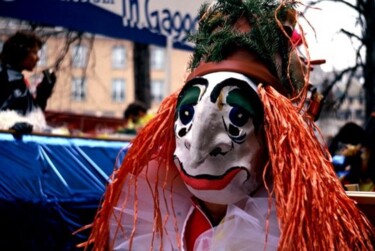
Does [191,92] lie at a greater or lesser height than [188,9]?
lesser

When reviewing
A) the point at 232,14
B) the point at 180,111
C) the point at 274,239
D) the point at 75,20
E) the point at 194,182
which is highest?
the point at 75,20

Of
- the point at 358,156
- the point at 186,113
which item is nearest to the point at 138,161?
the point at 186,113

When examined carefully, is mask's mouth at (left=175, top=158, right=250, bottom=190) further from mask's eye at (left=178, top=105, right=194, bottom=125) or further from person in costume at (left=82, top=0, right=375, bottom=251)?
mask's eye at (left=178, top=105, right=194, bottom=125)

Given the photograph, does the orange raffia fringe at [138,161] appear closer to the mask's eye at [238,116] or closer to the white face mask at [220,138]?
the white face mask at [220,138]

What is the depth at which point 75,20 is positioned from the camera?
18.6 feet

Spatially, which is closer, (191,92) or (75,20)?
(191,92)

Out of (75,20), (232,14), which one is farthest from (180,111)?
(75,20)

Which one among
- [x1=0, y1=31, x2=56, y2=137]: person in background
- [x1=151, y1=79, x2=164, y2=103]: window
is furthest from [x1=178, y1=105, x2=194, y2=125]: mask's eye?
[x1=151, y1=79, x2=164, y2=103]: window

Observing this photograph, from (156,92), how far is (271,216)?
111 feet

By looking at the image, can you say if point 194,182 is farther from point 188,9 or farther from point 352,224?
point 188,9

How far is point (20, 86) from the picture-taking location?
4184 mm

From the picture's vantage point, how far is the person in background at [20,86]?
13.4 feet

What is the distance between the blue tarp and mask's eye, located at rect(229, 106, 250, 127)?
132 cm

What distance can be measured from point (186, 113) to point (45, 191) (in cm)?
155
